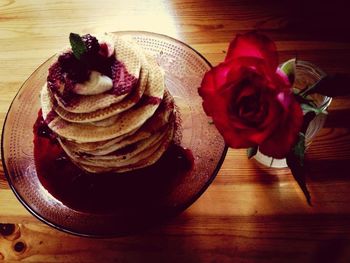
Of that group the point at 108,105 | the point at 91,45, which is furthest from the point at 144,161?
the point at 91,45

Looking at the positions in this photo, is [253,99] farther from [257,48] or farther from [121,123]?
[121,123]

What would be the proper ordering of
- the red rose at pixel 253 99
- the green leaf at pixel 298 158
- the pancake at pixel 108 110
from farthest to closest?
the pancake at pixel 108 110 → the green leaf at pixel 298 158 → the red rose at pixel 253 99

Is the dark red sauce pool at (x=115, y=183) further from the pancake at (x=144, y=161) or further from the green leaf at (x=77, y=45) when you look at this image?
the green leaf at (x=77, y=45)

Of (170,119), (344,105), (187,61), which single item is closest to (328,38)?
(344,105)

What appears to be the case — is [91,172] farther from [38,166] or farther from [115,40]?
[115,40]

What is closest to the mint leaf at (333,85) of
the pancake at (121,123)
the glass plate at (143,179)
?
the glass plate at (143,179)

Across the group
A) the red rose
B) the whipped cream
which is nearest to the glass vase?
the red rose

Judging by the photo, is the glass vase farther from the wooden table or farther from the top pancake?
the top pancake
